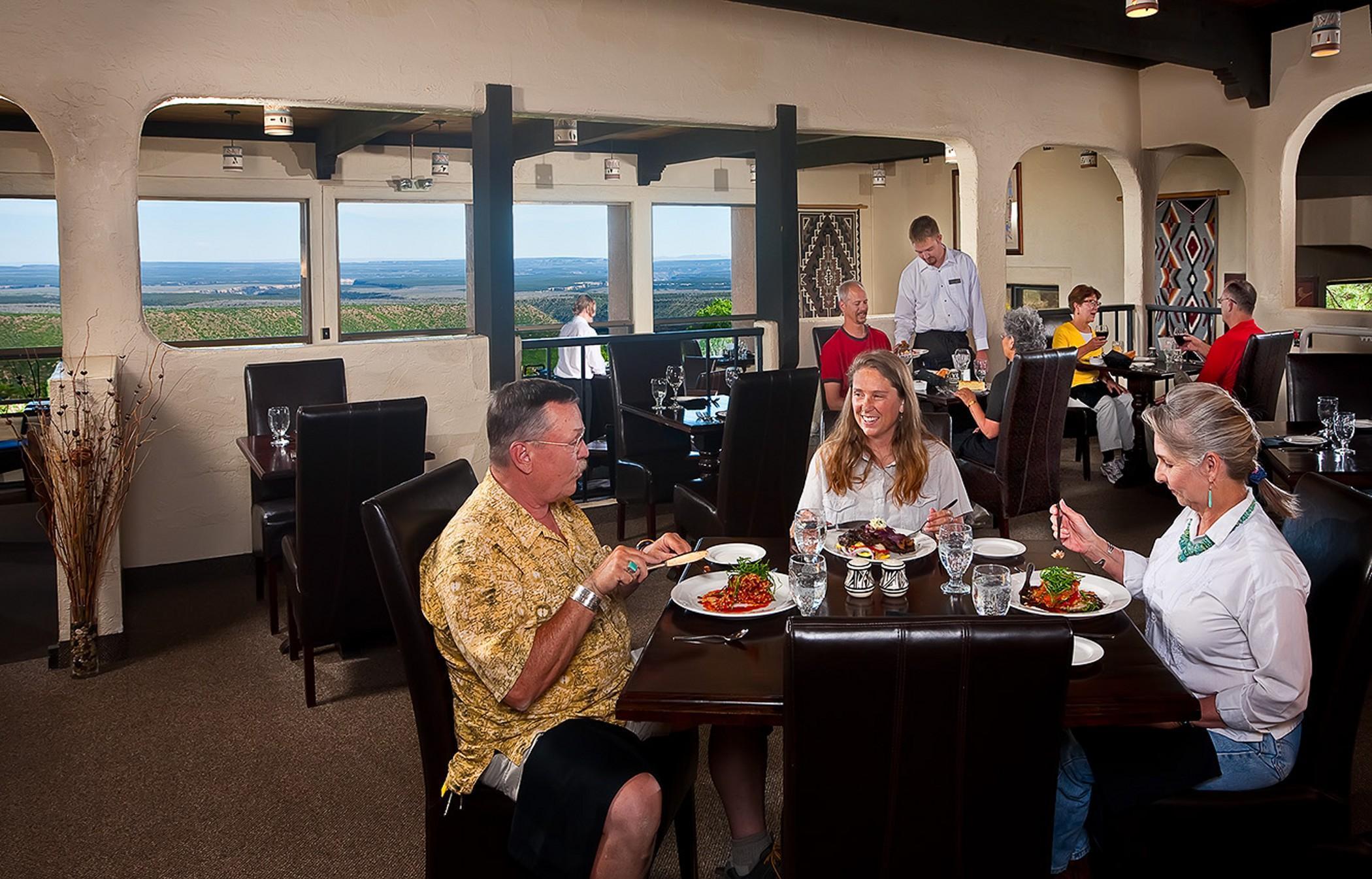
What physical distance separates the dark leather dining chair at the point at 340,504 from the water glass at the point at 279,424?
3.65 feet

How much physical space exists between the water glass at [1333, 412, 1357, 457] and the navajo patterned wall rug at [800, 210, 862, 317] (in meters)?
9.91

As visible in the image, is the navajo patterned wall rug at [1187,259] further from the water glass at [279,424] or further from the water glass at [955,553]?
the water glass at [955,553]

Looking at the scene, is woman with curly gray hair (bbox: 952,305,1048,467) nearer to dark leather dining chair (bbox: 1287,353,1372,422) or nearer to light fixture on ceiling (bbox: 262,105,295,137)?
dark leather dining chair (bbox: 1287,353,1372,422)

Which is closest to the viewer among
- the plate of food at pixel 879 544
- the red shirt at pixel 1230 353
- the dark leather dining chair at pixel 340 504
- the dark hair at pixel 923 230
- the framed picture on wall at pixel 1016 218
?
the plate of food at pixel 879 544

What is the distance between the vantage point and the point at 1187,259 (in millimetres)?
11609

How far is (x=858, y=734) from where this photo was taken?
5.03ft

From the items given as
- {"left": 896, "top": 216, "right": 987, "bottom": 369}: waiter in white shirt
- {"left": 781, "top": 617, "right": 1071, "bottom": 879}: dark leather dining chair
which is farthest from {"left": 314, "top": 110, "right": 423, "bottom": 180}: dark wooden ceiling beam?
{"left": 781, "top": 617, "right": 1071, "bottom": 879}: dark leather dining chair

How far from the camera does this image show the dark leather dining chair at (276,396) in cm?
487

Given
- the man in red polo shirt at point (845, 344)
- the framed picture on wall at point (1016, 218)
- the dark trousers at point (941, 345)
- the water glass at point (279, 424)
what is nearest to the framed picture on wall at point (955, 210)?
the framed picture on wall at point (1016, 218)

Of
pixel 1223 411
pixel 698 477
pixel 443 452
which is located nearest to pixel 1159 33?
pixel 698 477

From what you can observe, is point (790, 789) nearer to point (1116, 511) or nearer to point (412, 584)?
point (412, 584)

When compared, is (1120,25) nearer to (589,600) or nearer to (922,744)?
(589,600)

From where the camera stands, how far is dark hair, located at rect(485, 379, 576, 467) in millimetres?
2264

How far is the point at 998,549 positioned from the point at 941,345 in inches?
179
